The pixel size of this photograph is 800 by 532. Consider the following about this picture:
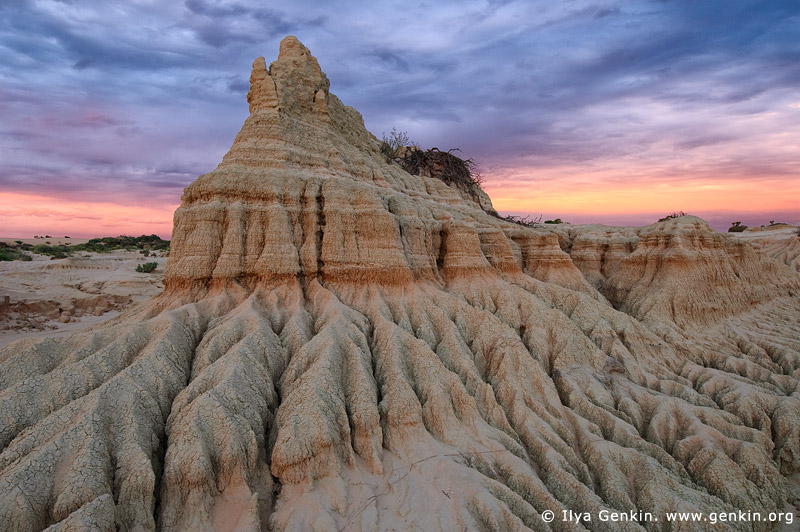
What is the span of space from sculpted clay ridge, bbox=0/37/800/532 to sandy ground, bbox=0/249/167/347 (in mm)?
9165

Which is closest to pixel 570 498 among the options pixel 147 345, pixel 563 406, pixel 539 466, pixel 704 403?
pixel 539 466

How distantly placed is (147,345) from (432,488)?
→ 28.5 ft

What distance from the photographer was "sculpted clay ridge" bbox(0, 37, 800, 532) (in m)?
8.33

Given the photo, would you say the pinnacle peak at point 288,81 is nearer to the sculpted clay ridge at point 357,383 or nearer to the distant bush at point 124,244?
the sculpted clay ridge at point 357,383

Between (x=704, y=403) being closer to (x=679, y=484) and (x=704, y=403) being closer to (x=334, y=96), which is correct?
(x=679, y=484)

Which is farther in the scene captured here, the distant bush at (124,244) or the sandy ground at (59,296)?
the distant bush at (124,244)

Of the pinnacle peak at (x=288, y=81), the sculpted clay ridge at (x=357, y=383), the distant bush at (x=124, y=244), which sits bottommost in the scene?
the sculpted clay ridge at (x=357, y=383)

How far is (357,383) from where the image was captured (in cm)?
1100

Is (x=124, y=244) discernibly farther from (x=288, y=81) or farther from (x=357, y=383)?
(x=357, y=383)

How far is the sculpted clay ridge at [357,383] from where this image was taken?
27.3 feet

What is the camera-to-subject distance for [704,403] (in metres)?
14.9

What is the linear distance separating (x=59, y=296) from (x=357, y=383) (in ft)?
83.8

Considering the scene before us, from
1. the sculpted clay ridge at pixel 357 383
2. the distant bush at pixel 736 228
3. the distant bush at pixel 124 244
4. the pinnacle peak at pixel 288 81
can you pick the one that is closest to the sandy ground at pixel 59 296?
the sculpted clay ridge at pixel 357 383

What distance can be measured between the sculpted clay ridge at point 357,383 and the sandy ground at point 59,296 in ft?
30.1
